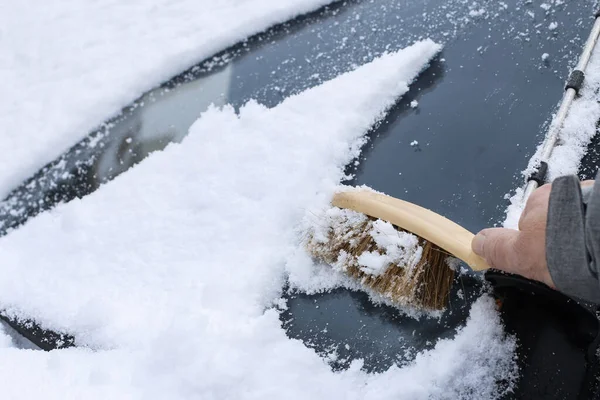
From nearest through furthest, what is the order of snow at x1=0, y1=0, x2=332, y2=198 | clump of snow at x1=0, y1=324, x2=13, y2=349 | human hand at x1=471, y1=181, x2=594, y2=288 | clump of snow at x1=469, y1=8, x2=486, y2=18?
1. human hand at x1=471, y1=181, x2=594, y2=288
2. clump of snow at x1=0, y1=324, x2=13, y2=349
3. clump of snow at x1=469, y1=8, x2=486, y2=18
4. snow at x1=0, y1=0, x2=332, y2=198

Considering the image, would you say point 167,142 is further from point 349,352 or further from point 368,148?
point 349,352

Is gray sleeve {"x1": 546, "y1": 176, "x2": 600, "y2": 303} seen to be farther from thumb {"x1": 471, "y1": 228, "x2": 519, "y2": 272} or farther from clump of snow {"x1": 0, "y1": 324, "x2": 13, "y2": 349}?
clump of snow {"x1": 0, "y1": 324, "x2": 13, "y2": 349}

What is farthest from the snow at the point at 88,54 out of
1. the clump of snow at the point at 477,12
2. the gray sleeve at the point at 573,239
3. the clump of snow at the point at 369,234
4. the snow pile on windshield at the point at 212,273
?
the gray sleeve at the point at 573,239

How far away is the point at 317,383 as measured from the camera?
3.76ft

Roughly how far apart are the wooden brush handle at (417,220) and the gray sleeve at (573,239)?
0.85ft

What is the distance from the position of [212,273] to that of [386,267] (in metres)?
0.42

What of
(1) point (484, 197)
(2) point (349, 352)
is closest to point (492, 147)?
(1) point (484, 197)

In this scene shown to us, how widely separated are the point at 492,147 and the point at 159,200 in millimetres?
883

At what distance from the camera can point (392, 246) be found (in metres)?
1.25

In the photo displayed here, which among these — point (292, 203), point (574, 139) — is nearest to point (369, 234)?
point (292, 203)

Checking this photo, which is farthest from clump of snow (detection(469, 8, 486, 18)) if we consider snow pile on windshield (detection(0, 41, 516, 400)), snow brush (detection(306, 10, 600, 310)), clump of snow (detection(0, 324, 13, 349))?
clump of snow (detection(0, 324, 13, 349))

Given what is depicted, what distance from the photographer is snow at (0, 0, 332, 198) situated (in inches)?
72.7

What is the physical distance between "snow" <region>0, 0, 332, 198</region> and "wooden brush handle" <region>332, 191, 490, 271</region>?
2.73 ft

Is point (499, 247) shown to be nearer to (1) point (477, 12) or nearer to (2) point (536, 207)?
(2) point (536, 207)
